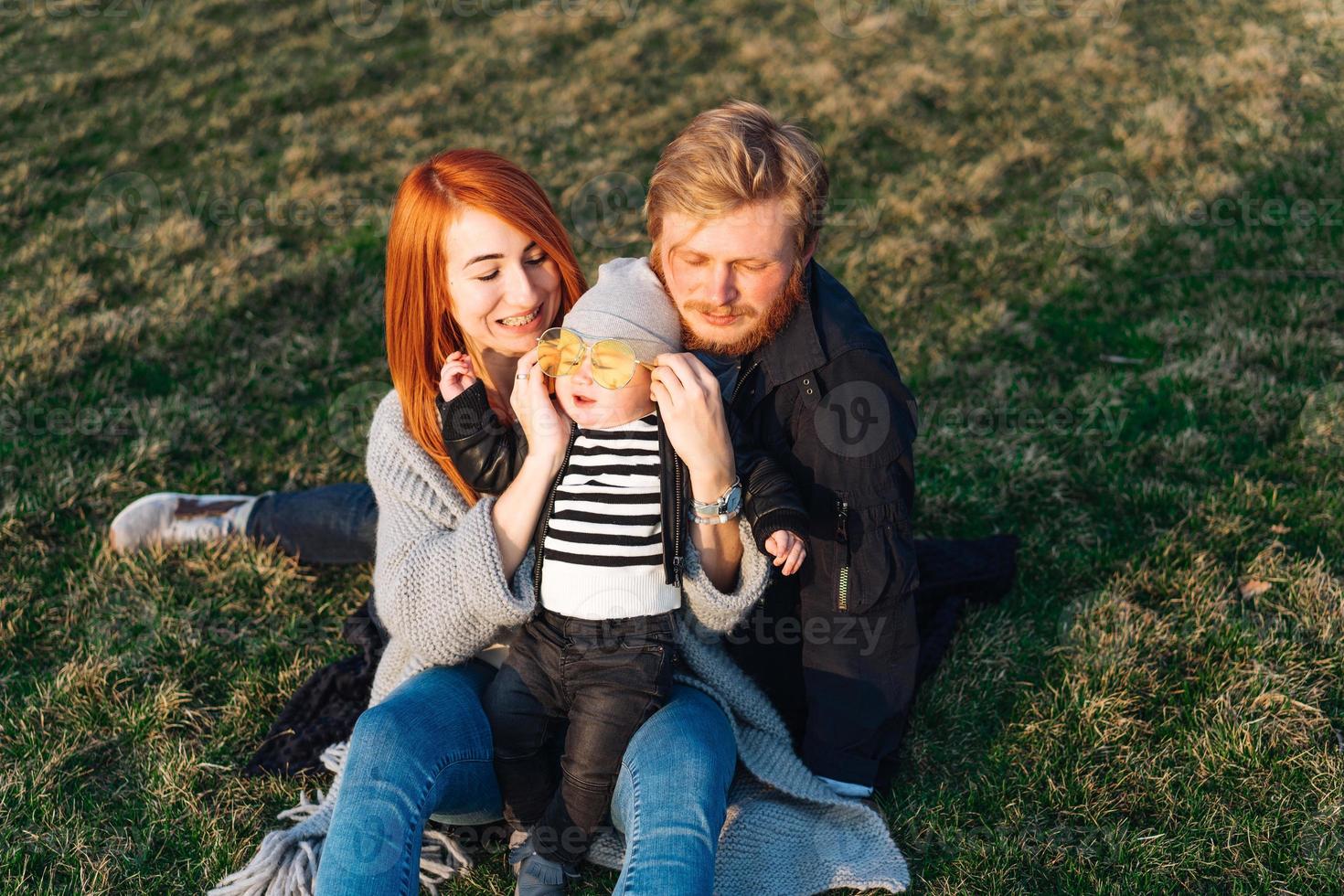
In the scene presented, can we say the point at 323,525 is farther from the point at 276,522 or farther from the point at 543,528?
the point at 543,528

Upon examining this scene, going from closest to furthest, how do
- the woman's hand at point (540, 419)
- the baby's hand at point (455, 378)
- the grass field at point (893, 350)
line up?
the woman's hand at point (540, 419) → the baby's hand at point (455, 378) → the grass field at point (893, 350)

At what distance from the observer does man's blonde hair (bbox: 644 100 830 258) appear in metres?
3.09

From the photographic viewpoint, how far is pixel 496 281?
3.52m

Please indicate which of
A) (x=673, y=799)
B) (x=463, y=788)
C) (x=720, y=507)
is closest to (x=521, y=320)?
(x=720, y=507)

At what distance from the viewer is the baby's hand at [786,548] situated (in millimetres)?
3107

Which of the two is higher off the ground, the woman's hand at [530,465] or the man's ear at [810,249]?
the man's ear at [810,249]

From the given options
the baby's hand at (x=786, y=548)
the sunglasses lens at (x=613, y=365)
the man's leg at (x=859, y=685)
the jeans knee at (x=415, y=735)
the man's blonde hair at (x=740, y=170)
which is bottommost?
the man's leg at (x=859, y=685)

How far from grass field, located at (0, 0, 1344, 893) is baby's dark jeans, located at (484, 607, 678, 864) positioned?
18.2 inches

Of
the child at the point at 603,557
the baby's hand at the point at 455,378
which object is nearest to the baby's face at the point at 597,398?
the child at the point at 603,557

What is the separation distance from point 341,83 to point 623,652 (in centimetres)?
902

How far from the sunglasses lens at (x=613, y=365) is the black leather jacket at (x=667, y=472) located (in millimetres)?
242

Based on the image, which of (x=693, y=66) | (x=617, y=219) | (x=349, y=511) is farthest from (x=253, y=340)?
(x=693, y=66)

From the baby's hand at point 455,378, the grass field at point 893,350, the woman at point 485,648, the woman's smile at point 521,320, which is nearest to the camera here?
the woman at point 485,648

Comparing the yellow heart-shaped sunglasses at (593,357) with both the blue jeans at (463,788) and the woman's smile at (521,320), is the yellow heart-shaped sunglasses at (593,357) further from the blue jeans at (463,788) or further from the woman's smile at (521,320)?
the blue jeans at (463,788)
